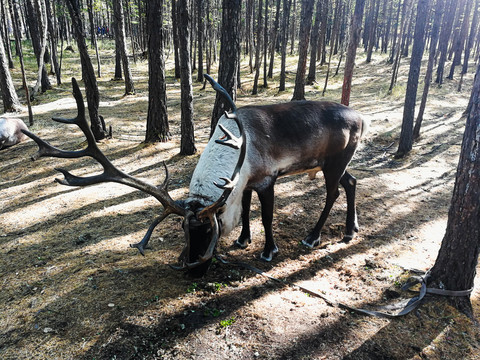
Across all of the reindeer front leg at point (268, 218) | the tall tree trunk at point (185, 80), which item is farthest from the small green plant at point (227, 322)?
the tall tree trunk at point (185, 80)

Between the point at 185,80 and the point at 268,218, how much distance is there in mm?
5190

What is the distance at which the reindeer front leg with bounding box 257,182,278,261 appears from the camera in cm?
423

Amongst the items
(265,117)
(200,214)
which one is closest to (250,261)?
(200,214)

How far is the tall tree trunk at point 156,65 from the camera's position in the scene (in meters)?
8.30

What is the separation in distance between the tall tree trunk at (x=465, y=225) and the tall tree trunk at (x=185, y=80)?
6143mm

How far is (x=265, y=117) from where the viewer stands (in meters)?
4.38

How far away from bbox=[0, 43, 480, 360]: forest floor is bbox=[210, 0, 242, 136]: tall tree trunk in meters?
1.77

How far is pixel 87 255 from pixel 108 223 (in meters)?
0.99

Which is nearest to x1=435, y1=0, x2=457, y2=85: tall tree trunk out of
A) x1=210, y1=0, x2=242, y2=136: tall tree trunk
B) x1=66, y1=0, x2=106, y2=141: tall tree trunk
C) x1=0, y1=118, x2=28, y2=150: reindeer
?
x1=210, y1=0, x2=242, y2=136: tall tree trunk

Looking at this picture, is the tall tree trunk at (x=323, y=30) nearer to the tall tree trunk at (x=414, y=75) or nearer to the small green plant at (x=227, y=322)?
the tall tree trunk at (x=414, y=75)

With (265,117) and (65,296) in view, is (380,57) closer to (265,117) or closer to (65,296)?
(265,117)

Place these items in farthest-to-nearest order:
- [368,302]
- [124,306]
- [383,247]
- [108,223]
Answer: [108,223] → [383,247] → [368,302] → [124,306]

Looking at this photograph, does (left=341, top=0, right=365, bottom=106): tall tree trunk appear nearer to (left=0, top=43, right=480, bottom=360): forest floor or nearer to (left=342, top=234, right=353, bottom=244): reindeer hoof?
(left=0, top=43, right=480, bottom=360): forest floor

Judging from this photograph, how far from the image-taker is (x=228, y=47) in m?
7.20
